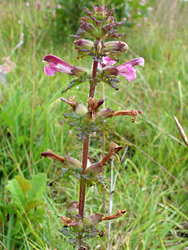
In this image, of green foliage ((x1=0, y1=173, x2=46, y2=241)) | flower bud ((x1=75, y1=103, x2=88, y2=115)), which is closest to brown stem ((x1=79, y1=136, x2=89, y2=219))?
flower bud ((x1=75, y1=103, x2=88, y2=115))

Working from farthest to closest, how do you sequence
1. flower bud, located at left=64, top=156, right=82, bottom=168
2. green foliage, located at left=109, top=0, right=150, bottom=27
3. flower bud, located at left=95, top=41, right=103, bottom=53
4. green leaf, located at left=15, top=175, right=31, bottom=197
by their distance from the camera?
green foliage, located at left=109, top=0, right=150, bottom=27
green leaf, located at left=15, top=175, right=31, bottom=197
flower bud, located at left=64, top=156, right=82, bottom=168
flower bud, located at left=95, top=41, right=103, bottom=53

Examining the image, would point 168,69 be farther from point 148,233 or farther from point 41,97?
point 148,233

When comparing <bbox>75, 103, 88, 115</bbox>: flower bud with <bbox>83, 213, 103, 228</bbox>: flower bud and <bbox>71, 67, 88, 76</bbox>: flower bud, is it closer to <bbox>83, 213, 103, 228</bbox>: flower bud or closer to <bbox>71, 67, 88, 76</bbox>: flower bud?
<bbox>71, 67, 88, 76</bbox>: flower bud

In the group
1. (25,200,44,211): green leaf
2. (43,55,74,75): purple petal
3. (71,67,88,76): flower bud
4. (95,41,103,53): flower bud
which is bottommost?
(25,200,44,211): green leaf

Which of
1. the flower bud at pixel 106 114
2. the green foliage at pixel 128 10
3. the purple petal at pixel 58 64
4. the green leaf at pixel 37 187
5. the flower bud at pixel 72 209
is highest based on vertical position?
the green foliage at pixel 128 10

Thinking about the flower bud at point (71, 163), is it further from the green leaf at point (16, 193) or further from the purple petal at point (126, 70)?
the green leaf at point (16, 193)

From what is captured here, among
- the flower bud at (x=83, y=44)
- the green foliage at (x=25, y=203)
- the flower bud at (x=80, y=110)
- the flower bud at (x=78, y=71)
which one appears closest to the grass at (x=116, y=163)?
the green foliage at (x=25, y=203)

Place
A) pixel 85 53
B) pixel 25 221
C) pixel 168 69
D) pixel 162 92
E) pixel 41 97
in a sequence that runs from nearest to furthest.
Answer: pixel 85 53, pixel 25 221, pixel 41 97, pixel 162 92, pixel 168 69

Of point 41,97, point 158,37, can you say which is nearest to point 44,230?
point 41,97
